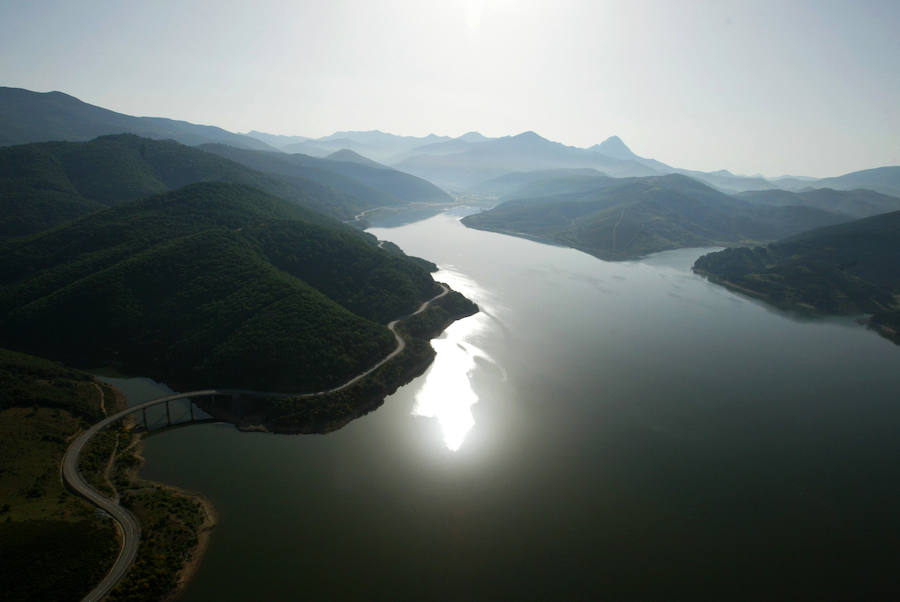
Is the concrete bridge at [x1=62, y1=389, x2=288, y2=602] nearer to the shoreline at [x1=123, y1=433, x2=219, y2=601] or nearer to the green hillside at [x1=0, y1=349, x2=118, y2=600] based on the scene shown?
the green hillside at [x1=0, y1=349, x2=118, y2=600]

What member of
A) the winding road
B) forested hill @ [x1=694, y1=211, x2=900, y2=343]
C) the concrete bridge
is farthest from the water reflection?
forested hill @ [x1=694, y1=211, x2=900, y2=343]

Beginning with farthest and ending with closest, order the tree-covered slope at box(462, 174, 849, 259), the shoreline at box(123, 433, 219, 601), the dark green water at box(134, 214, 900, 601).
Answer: the tree-covered slope at box(462, 174, 849, 259), the dark green water at box(134, 214, 900, 601), the shoreline at box(123, 433, 219, 601)

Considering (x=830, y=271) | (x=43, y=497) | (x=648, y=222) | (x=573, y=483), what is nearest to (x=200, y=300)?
(x=43, y=497)

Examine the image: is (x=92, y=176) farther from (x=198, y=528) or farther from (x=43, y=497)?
(x=198, y=528)

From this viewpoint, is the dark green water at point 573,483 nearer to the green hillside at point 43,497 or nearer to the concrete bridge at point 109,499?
the concrete bridge at point 109,499

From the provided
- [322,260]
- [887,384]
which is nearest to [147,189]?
[322,260]

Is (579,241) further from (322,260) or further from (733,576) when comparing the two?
(733,576)
